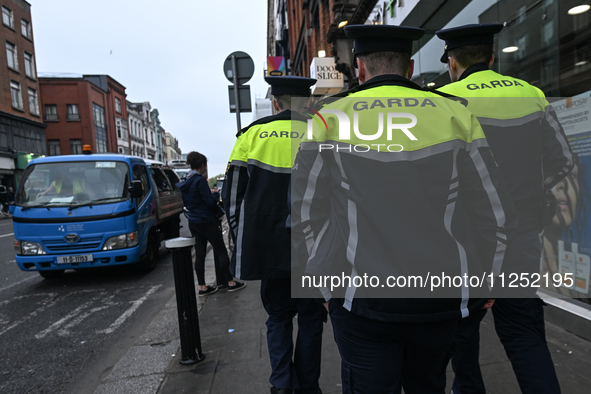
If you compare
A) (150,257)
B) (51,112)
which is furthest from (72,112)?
(150,257)

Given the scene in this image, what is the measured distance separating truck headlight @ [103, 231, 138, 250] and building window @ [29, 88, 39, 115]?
36795mm

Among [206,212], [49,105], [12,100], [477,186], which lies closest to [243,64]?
[206,212]

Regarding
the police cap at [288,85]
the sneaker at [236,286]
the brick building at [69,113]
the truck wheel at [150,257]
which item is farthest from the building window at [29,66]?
the police cap at [288,85]

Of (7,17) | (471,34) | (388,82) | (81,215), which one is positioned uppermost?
(7,17)

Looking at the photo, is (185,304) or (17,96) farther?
(17,96)

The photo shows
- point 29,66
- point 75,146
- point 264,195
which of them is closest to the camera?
point 264,195

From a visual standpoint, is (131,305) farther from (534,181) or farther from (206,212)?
(534,181)

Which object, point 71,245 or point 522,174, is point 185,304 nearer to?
point 522,174

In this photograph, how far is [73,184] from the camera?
250 inches

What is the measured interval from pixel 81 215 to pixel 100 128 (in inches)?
1866

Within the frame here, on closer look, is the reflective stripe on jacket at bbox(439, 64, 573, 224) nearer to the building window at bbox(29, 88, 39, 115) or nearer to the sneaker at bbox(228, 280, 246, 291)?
the sneaker at bbox(228, 280, 246, 291)

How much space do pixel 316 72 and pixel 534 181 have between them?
31.9 feet

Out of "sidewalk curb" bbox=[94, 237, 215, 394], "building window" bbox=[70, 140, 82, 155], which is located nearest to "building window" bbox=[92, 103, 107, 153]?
"building window" bbox=[70, 140, 82, 155]

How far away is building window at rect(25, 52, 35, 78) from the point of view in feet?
115
